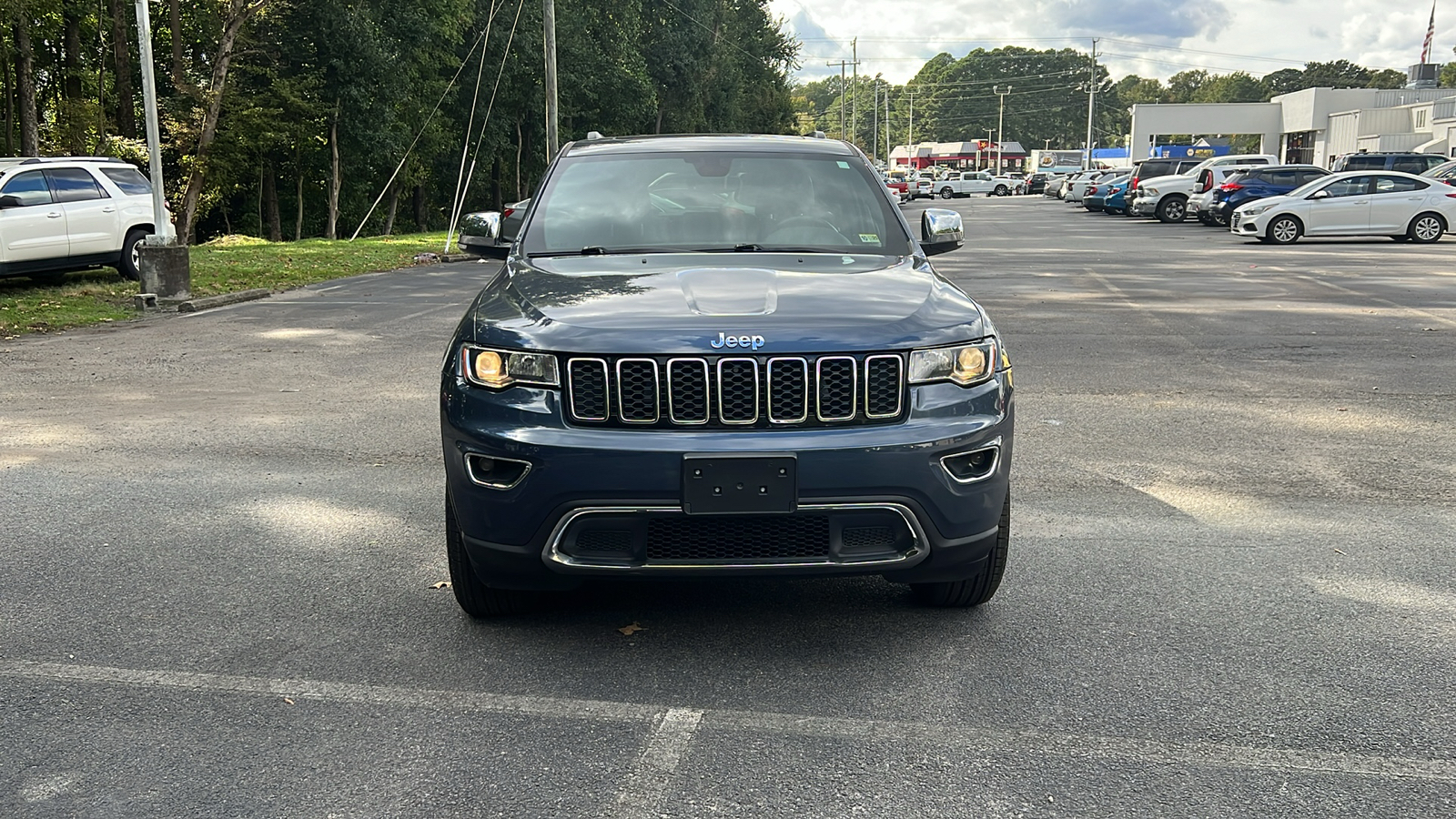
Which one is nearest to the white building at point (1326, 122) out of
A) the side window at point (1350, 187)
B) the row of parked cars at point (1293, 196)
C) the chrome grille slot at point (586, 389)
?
the row of parked cars at point (1293, 196)

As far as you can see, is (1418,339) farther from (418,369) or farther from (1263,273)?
(418,369)

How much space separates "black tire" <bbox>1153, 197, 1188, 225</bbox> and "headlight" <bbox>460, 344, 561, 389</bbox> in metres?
36.2

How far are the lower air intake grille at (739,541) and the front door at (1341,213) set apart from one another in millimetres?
26143

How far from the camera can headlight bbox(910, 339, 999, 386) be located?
392 cm

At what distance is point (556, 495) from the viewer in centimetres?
375

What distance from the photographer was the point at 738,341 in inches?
150

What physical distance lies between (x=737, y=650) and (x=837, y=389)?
0.95 m

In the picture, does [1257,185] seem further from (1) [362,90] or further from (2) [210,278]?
(2) [210,278]

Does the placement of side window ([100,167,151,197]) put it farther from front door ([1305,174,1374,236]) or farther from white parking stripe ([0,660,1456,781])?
front door ([1305,174,1374,236])

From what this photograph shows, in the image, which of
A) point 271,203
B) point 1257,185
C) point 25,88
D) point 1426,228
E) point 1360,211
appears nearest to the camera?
point 1426,228

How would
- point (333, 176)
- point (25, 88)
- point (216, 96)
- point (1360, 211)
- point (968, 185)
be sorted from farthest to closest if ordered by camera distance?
1. point (968, 185)
2. point (333, 176)
3. point (216, 96)
4. point (25, 88)
5. point (1360, 211)

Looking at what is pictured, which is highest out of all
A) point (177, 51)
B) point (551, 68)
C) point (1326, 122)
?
point (177, 51)

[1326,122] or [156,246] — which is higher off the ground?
[1326,122]

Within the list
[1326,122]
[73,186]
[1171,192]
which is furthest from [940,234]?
[1326,122]
